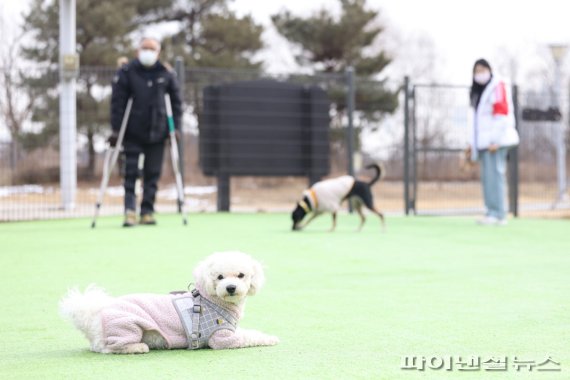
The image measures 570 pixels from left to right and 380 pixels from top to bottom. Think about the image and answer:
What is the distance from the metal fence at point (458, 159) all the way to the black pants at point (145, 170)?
12.6 ft

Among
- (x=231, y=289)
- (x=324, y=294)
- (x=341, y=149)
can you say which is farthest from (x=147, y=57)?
(x=231, y=289)

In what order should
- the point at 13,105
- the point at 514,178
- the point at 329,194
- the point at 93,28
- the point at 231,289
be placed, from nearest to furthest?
the point at 231,289
the point at 329,194
the point at 13,105
the point at 514,178
the point at 93,28

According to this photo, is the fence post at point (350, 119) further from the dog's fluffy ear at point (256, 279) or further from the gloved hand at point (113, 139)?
the dog's fluffy ear at point (256, 279)

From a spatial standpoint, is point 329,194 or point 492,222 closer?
point 329,194

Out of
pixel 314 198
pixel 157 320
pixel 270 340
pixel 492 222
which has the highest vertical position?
pixel 314 198

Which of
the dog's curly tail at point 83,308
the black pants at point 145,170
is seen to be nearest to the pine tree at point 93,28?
the black pants at point 145,170

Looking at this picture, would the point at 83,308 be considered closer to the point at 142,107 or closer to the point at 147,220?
the point at 142,107

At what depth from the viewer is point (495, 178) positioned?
1146 centimetres

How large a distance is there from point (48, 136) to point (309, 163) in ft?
12.1

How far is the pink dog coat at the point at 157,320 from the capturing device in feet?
11.9

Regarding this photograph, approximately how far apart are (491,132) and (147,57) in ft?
13.2

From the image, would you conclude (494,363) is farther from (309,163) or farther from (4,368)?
(309,163)

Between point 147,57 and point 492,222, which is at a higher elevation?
point 147,57

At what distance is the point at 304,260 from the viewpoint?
24.1 ft
